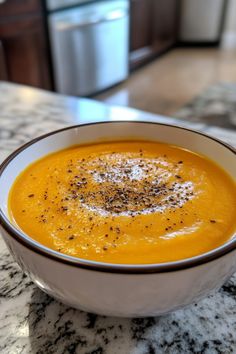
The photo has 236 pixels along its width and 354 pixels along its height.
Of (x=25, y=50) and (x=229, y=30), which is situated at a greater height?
(x=25, y=50)

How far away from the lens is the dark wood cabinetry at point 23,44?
2.25 m

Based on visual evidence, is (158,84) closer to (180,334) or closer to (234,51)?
(234,51)

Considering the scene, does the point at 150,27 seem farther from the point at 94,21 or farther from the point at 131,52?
the point at 94,21

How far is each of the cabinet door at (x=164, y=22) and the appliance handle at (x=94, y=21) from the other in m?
0.98

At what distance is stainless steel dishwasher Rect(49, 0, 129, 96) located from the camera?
262 centimetres

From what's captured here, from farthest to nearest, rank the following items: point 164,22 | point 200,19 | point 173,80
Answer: point 200,19
point 164,22
point 173,80

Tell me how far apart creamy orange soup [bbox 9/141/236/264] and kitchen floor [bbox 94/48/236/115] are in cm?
236

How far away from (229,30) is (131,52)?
1.94 meters

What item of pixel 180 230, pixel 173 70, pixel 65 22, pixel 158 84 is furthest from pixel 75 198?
pixel 173 70

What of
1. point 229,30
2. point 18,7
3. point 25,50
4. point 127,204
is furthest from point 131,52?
point 127,204

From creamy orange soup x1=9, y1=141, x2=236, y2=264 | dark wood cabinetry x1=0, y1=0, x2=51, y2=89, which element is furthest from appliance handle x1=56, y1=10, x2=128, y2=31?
creamy orange soup x1=9, y1=141, x2=236, y2=264

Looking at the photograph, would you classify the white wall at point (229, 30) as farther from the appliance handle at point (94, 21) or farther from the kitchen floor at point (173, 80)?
the appliance handle at point (94, 21)

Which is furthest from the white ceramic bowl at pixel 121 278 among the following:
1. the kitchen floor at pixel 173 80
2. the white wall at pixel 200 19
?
the white wall at pixel 200 19

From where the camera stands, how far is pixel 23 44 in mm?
2416
